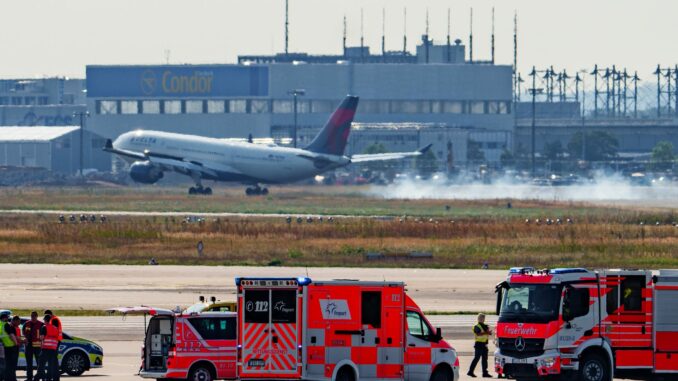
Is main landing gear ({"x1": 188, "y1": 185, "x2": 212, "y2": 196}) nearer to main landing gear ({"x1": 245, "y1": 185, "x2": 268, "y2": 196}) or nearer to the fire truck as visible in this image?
main landing gear ({"x1": 245, "y1": 185, "x2": 268, "y2": 196})

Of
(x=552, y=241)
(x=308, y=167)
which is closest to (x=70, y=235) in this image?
(x=552, y=241)

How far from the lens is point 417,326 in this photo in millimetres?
37531

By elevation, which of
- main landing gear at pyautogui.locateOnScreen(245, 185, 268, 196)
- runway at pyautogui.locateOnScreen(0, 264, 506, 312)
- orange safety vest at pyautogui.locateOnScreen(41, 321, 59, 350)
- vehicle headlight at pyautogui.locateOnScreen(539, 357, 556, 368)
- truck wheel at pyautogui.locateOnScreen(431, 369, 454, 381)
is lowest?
truck wheel at pyautogui.locateOnScreen(431, 369, 454, 381)

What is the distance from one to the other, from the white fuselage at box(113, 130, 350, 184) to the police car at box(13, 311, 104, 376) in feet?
360

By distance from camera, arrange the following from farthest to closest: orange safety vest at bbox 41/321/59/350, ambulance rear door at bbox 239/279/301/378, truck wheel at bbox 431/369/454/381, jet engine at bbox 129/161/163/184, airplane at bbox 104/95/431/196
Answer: jet engine at bbox 129/161/163/184
airplane at bbox 104/95/431/196
orange safety vest at bbox 41/321/59/350
truck wheel at bbox 431/369/454/381
ambulance rear door at bbox 239/279/301/378

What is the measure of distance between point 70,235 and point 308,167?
64.7m

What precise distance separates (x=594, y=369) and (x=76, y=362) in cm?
1378

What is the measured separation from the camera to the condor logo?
116ft

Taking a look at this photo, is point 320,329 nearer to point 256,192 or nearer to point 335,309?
point 335,309

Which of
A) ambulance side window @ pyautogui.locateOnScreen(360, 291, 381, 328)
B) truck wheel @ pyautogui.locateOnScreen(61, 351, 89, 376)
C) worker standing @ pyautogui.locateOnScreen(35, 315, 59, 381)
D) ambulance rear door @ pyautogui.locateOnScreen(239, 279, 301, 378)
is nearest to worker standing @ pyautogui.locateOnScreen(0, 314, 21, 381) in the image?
worker standing @ pyautogui.locateOnScreen(35, 315, 59, 381)

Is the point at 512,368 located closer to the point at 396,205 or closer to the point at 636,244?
the point at 636,244

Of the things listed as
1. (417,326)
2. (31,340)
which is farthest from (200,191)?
(417,326)

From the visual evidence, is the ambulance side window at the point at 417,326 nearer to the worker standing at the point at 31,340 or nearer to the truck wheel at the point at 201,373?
the truck wheel at the point at 201,373

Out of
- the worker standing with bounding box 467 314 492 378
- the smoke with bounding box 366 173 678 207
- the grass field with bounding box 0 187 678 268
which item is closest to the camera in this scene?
the worker standing with bounding box 467 314 492 378
